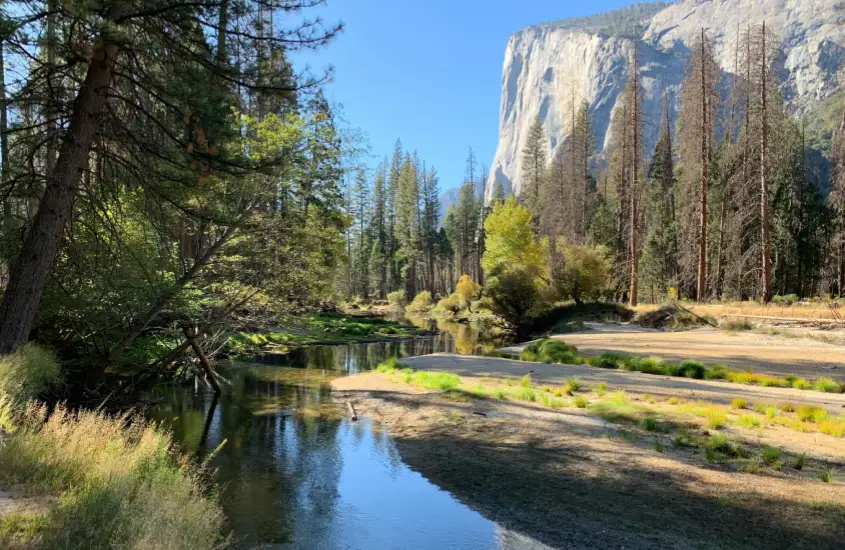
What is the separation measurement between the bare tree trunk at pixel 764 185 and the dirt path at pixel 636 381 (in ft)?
52.1

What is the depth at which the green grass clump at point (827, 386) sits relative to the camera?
1309 cm

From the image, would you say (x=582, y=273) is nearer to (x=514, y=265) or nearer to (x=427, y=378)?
(x=514, y=265)

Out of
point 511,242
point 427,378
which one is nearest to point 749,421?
point 427,378

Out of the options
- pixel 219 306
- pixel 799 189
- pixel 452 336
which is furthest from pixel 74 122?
pixel 799 189

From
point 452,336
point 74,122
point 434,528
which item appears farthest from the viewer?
point 452,336

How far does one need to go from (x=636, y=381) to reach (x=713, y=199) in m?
32.9

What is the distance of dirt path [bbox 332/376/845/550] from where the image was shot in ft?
20.4

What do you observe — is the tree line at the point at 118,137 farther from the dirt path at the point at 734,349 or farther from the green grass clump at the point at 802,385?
the dirt path at the point at 734,349

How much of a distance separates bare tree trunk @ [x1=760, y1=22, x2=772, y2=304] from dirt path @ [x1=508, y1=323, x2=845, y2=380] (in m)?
5.48

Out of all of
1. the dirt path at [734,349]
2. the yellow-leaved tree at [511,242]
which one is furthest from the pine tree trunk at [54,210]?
the yellow-leaved tree at [511,242]

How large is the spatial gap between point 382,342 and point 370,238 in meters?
47.7

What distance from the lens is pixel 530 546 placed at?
6.29 metres

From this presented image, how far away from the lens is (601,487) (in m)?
7.77

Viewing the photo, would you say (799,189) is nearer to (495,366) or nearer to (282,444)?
Answer: (495,366)
